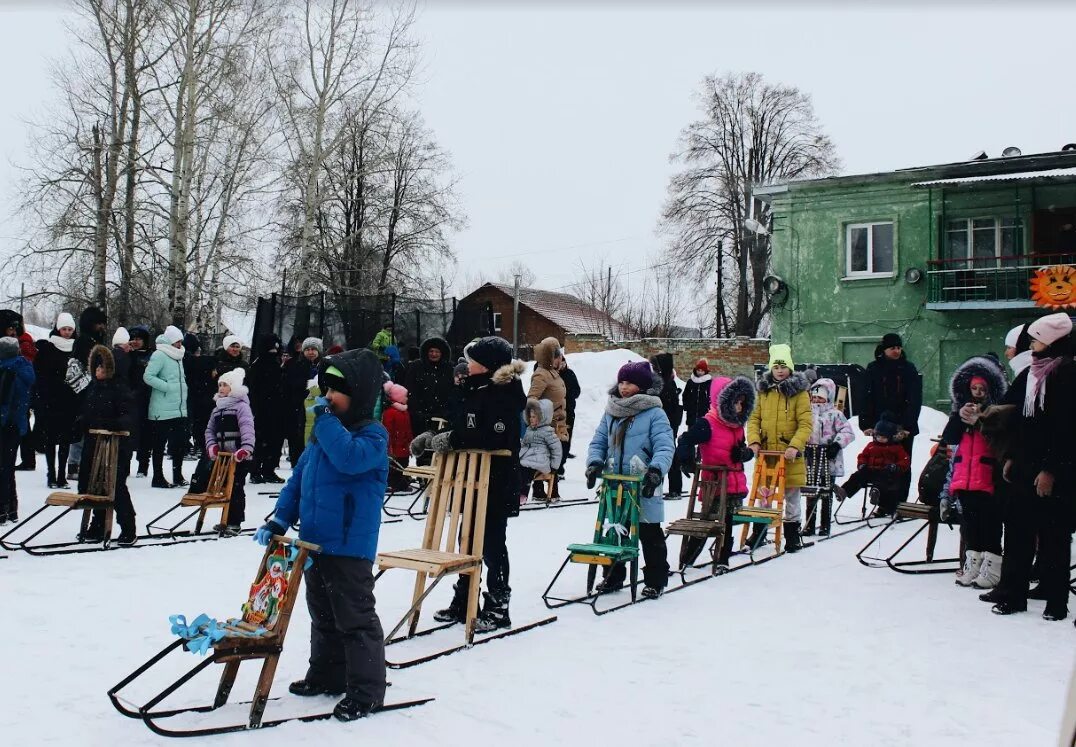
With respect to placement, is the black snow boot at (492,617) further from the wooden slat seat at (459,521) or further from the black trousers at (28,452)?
the black trousers at (28,452)

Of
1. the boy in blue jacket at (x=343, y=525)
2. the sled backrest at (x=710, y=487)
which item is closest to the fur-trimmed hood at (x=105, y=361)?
the boy in blue jacket at (x=343, y=525)

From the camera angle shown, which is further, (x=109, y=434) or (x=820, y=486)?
(x=820, y=486)

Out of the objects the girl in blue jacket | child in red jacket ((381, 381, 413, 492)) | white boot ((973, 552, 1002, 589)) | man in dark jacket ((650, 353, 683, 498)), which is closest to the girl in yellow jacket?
white boot ((973, 552, 1002, 589))

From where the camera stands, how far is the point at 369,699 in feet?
15.3

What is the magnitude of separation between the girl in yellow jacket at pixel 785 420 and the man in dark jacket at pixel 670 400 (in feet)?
9.88

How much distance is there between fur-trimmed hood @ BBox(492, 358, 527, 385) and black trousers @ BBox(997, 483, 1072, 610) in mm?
3589

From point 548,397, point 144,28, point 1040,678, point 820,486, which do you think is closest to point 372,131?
point 144,28

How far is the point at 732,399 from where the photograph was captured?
890 centimetres

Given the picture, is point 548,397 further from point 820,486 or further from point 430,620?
point 430,620

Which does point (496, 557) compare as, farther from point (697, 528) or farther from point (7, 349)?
point (7, 349)

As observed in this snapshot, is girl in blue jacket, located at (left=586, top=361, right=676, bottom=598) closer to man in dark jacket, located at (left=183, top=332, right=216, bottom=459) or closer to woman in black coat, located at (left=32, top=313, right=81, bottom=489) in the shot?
woman in black coat, located at (left=32, top=313, right=81, bottom=489)

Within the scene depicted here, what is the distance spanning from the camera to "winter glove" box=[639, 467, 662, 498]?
23.4 ft

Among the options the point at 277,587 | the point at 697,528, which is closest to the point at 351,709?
the point at 277,587

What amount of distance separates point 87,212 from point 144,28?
4334 millimetres
